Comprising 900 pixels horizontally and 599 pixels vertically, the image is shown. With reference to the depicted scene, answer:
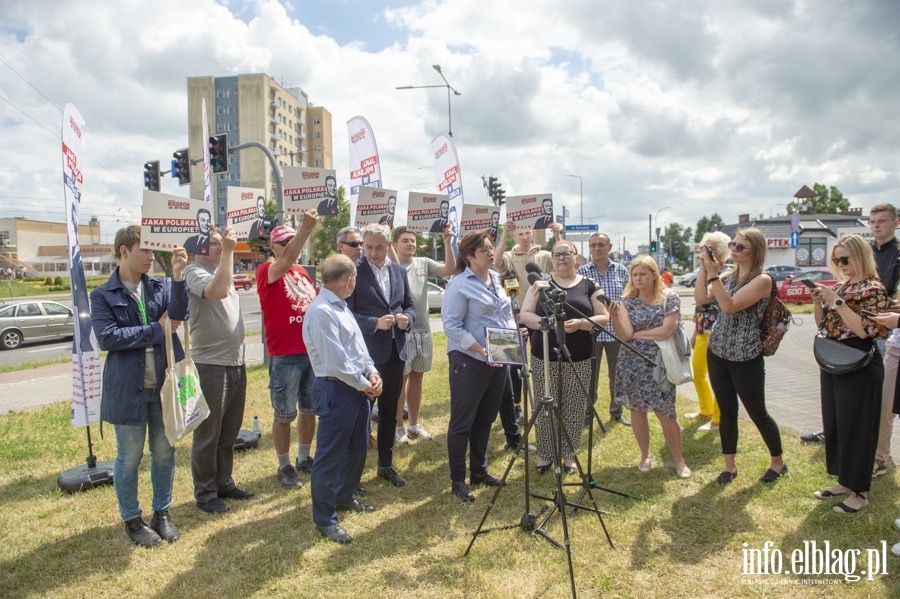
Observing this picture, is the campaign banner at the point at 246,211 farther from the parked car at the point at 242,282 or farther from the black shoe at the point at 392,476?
the parked car at the point at 242,282

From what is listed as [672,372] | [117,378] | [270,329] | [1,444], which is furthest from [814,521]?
[1,444]

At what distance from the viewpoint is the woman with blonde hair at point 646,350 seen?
178 inches

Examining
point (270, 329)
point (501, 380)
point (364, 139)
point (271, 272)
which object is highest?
point (364, 139)

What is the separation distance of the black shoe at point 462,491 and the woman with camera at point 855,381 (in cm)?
249

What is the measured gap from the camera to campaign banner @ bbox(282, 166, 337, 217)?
677cm

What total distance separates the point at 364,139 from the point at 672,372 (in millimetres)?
6579

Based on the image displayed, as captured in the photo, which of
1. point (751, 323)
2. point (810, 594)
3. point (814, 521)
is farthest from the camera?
point (751, 323)

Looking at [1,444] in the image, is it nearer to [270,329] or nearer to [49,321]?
[270,329]

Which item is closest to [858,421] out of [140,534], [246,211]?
[140,534]

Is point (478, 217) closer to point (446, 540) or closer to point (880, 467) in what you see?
point (446, 540)

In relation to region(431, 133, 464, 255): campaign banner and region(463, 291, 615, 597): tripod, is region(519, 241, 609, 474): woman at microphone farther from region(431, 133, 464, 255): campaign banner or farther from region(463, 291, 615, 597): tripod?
region(431, 133, 464, 255): campaign banner

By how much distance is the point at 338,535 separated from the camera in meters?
3.57

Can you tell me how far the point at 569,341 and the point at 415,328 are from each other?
1.56 m

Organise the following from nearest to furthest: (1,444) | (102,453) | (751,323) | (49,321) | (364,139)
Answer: (751,323)
(102,453)
(1,444)
(364,139)
(49,321)
